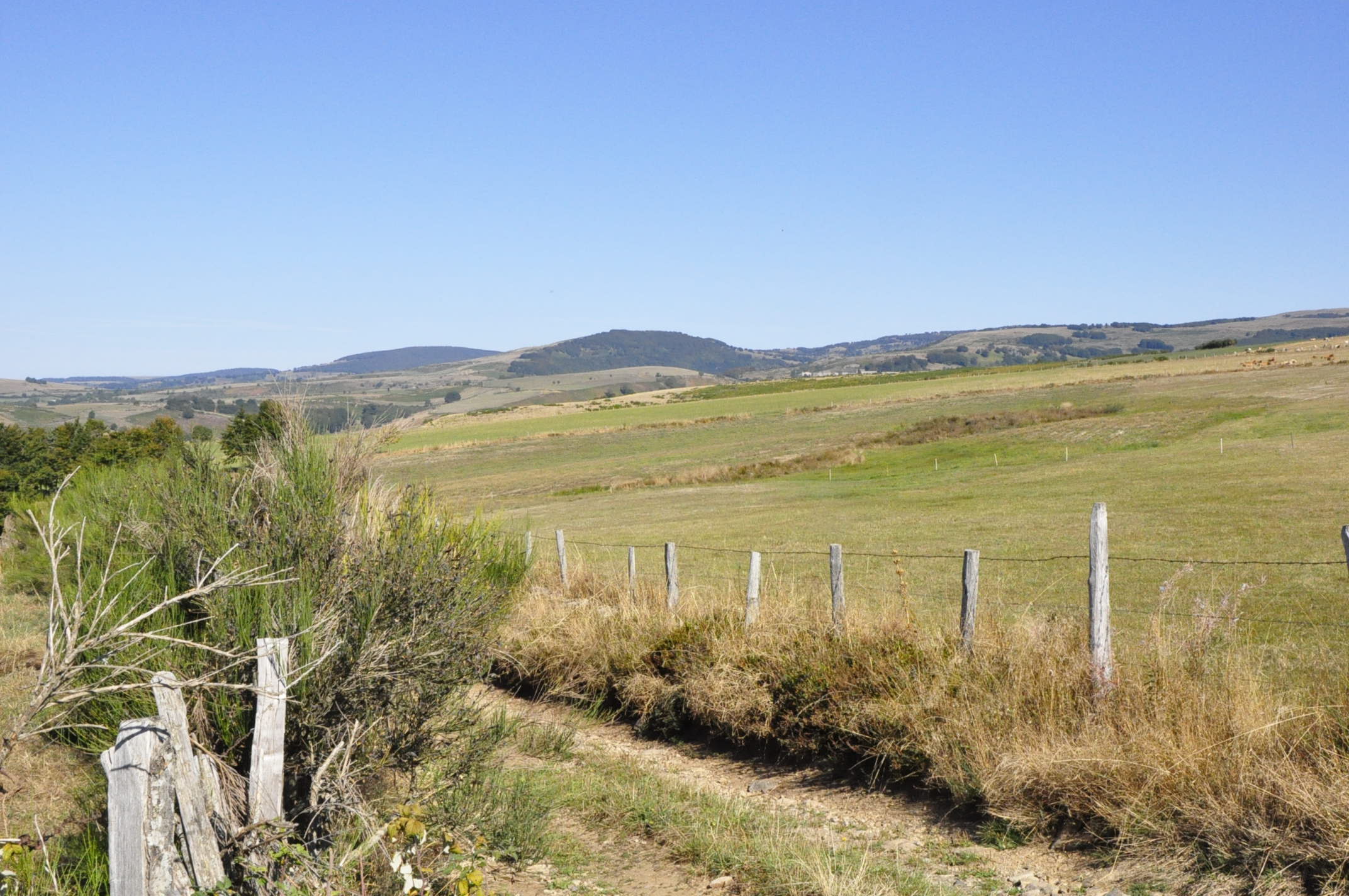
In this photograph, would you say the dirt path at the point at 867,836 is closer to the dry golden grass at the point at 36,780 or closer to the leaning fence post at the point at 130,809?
the leaning fence post at the point at 130,809

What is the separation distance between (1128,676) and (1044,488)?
1056 inches

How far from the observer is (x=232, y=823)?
5.17 m

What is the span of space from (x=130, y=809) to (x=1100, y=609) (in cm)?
634

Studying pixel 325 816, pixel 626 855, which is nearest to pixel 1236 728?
pixel 626 855

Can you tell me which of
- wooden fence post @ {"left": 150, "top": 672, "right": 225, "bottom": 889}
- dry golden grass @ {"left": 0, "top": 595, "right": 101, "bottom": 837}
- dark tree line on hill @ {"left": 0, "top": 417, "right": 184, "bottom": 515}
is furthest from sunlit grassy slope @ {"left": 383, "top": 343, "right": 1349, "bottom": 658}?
dark tree line on hill @ {"left": 0, "top": 417, "right": 184, "bottom": 515}

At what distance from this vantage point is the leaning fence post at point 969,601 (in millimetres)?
9109

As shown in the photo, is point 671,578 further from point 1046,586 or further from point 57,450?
point 57,450

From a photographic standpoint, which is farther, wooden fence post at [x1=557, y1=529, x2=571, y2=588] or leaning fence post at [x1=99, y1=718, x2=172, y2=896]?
wooden fence post at [x1=557, y1=529, x2=571, y2=588]

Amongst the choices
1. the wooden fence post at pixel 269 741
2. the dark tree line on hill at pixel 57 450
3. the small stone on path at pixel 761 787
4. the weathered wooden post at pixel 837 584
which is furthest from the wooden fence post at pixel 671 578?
the dark tree line on hill at pixel 57 450

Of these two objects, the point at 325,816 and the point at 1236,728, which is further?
the point at 1236,728

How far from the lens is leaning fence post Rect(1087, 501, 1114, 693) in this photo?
7.76m

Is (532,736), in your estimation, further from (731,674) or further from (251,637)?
(251,637)

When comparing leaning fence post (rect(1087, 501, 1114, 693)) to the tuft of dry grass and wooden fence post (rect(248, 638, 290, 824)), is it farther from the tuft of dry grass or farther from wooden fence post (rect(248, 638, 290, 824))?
wooden fence post (rect(248, 638, 290, 824))

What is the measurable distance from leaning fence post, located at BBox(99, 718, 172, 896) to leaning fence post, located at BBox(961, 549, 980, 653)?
256 inches
